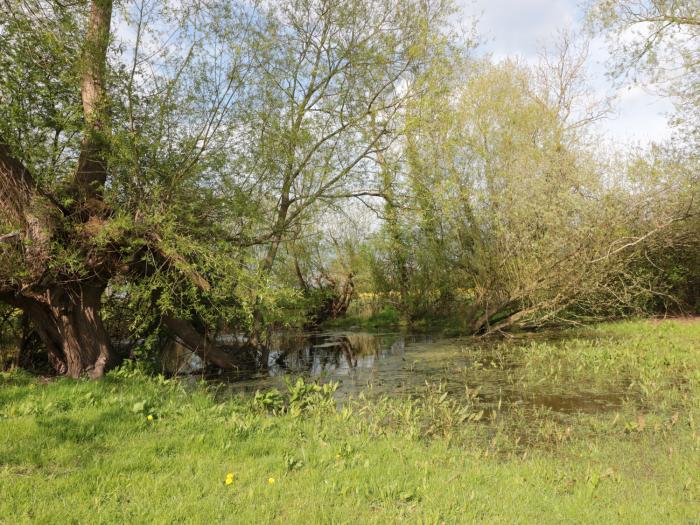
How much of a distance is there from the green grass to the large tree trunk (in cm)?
147

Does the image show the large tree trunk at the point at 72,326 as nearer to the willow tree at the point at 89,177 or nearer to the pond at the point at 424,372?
the willow tree at the point at 89,177

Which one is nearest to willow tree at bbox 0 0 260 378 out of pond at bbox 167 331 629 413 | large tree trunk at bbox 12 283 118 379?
large tree trunk at bbox 12 283 118 379

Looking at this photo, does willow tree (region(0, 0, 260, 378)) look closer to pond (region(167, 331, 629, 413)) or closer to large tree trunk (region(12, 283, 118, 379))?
large tree trunk (region(12, 283, 118, 379))

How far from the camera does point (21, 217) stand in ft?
24.7

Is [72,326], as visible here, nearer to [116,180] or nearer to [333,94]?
[116,180]

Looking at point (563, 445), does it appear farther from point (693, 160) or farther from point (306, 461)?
point (693, 160)

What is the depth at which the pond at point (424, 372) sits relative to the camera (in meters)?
7.62

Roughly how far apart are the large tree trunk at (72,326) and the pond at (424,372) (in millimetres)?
2640

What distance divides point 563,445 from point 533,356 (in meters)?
6.10

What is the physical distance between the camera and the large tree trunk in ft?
27.6

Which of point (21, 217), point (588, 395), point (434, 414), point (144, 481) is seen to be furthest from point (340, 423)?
point (21, 217)

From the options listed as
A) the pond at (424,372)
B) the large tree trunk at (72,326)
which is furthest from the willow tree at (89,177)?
the pond at (424,372)

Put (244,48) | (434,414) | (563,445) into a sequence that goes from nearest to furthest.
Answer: (563,445)
(434,414)
(244,48)

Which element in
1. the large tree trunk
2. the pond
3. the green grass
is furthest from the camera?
the large tree trunk
